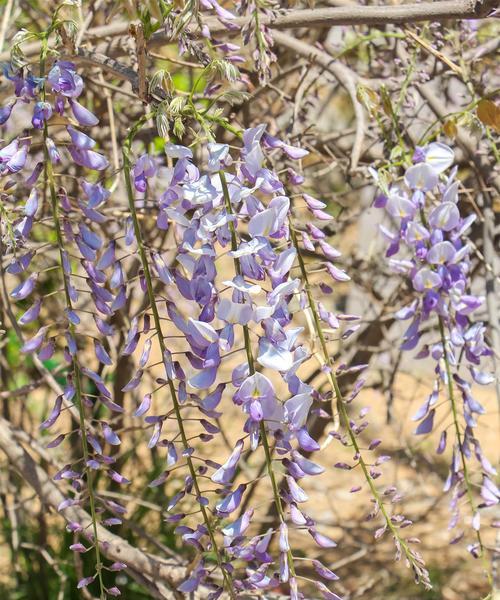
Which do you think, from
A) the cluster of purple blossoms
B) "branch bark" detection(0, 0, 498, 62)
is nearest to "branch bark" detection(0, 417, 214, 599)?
the cluster of purple blossoms

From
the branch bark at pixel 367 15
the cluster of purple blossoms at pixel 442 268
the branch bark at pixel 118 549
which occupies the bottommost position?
the branch bark at pixel 118 549

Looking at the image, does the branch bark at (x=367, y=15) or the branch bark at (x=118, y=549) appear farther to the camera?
the branch bark at (x=118, y=549)

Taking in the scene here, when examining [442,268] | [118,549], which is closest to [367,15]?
[442,268]

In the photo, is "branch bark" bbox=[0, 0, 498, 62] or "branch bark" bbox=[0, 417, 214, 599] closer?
"branch bark" bbox=[0, 0, 498, 62]

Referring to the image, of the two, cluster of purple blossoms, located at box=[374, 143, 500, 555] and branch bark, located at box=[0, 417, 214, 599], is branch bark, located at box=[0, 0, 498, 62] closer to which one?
cluster of purple blossoms, located at box=[374, 143, 500, 555]

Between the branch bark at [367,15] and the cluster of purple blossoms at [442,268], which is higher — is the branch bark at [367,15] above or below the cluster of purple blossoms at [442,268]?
above

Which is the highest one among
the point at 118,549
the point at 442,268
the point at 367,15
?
the point at 367,15

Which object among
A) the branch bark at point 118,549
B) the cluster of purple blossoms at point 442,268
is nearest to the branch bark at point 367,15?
the cluster of purple blossoms at point 442,268

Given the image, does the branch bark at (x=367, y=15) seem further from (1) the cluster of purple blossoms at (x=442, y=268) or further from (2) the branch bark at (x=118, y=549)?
(2) the branch bark at (x=118, y=549)

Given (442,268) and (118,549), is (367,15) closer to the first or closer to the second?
(442,268)

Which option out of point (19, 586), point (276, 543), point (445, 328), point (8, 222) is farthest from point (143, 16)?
point (276, 543)

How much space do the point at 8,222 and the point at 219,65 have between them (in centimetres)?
36

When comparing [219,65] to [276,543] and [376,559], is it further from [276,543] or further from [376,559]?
[376,559]

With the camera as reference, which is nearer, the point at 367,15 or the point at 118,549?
the point at 367,15
